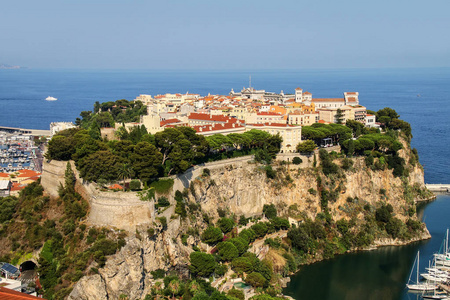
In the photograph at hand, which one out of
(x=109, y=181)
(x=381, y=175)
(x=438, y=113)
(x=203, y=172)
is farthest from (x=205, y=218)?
(x=438, y=113)

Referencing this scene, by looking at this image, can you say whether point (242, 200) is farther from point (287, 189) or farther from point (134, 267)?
point (134, 267)

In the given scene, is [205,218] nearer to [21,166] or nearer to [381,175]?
[381,175]

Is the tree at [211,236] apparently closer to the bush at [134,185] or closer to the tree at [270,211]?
the bush at [134,185]

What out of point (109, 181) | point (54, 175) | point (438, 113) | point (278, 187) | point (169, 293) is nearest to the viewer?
point (169, 293)

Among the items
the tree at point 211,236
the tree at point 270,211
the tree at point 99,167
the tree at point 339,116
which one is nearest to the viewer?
the tree at point 99,167

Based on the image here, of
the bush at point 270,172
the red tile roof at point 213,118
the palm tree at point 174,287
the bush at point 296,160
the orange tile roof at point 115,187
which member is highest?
the red tile roof at point 213,118

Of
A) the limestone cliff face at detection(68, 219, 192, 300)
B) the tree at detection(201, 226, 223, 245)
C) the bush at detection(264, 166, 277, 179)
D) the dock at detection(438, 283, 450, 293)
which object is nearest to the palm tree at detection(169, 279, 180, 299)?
the limestone cliff face at detection(68, 219, 192, 300)

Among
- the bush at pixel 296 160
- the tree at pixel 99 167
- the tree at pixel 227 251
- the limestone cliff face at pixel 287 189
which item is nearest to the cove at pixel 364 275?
the tree at pixel 227 251
